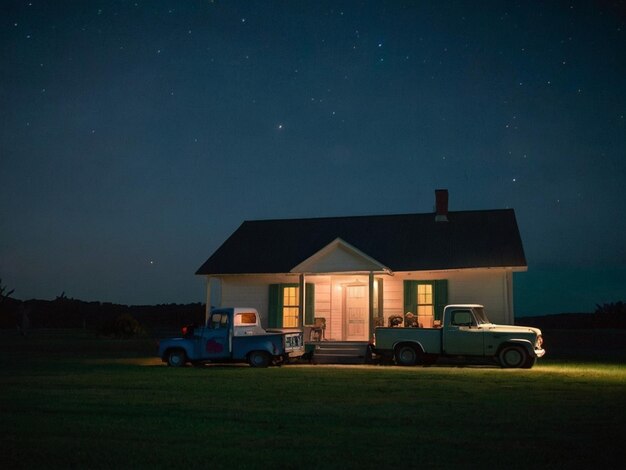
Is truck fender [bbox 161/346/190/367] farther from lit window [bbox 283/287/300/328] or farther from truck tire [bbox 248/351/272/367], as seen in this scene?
lit window [bbox 283/287/300/328]

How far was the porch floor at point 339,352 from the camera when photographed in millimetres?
23562

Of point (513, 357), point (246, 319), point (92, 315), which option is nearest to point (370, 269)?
point (246, 319)

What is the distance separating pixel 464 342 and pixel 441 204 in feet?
30.8

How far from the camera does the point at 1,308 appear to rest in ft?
194

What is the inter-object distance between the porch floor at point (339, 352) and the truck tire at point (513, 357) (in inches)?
175

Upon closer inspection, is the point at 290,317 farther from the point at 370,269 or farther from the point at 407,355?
the point at 407,355

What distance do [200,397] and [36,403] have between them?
2.71 meters

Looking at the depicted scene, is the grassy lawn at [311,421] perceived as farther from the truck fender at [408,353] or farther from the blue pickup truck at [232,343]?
the truck fender at [408,353]

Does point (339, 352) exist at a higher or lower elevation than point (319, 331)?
lower

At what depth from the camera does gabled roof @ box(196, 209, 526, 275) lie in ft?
85.1

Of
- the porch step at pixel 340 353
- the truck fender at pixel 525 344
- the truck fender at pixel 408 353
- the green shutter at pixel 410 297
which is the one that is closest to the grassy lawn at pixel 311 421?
the truck fender at pixel 525 344

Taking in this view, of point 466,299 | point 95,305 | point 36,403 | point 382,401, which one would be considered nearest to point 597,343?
point 466,299

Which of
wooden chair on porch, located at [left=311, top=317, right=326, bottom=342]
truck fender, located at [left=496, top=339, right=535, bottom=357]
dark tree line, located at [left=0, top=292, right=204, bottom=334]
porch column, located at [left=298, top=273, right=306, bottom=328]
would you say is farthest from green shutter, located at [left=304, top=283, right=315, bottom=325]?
dark tree line, located at [left=0, top=292, right=204, bottom=334]

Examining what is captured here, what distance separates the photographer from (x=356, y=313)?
27.1 m
